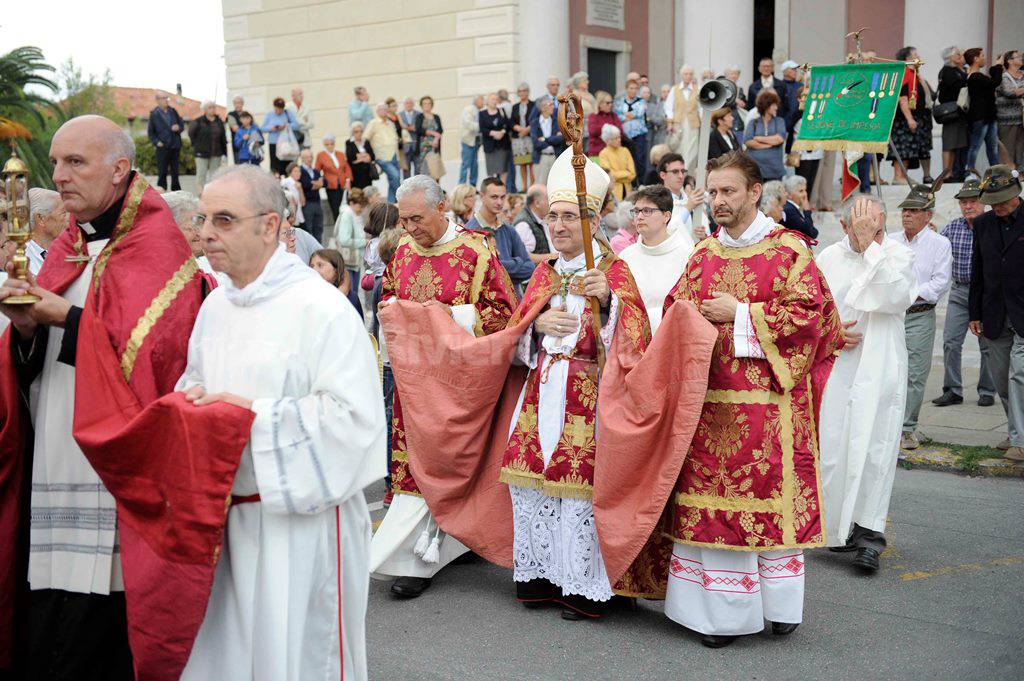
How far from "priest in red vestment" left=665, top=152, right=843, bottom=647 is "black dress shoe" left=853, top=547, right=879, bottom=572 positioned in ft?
3.55

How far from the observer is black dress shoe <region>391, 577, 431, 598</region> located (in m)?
5.68

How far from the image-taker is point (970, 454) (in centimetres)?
829

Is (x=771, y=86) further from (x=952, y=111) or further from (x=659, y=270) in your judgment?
(x=659, y=270)

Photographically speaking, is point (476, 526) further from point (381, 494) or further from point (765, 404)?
point (381, 494)

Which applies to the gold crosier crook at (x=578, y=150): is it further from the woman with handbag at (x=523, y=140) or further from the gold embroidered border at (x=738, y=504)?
the woman with handbag at (x=523, y=140)

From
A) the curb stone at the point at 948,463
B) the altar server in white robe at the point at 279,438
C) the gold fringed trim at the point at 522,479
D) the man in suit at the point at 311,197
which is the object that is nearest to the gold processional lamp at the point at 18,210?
the altar server in white robe at the point at 279,438

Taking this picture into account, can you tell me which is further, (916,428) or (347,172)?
(347,172)

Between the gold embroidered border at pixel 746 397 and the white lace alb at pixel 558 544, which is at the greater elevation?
the gold embroidered border at pixel 746 397

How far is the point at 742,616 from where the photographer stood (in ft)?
16.1

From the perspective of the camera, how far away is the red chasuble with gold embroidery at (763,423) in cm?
486

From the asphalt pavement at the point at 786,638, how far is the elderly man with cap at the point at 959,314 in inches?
151

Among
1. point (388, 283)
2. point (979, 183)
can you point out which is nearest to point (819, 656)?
point (388, 283)

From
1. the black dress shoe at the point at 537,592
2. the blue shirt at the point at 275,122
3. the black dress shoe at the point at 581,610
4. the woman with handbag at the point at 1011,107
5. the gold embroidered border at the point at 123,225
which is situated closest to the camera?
the gold embroidered border at the point at 123,225

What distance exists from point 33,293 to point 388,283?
3002 millimetres
